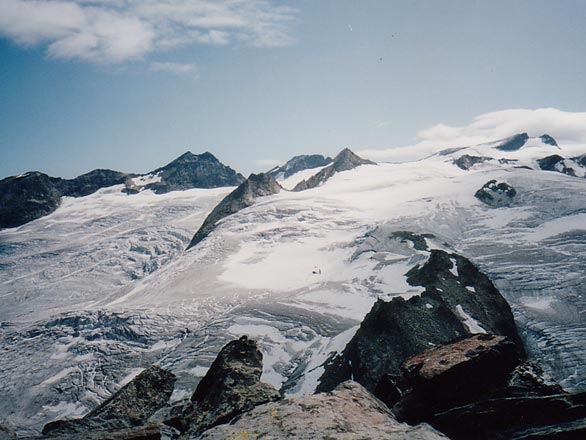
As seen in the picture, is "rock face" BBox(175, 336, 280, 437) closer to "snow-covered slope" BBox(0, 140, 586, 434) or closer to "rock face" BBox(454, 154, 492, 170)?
"snow-covered slope" BBox(0, 140, 586, 434)

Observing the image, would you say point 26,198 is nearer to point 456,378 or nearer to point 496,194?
point 496,194

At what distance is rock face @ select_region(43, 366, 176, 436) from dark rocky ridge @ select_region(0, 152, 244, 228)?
86.9m

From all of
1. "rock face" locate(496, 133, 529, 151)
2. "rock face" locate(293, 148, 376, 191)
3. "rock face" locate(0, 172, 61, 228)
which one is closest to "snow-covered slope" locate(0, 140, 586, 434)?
"rock face" locate(0, 172, 61, 228)

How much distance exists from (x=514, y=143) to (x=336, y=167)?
248ft

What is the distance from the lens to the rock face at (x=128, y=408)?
6496mm

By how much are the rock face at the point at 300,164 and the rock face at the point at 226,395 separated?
13031cm

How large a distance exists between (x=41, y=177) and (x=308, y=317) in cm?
9019

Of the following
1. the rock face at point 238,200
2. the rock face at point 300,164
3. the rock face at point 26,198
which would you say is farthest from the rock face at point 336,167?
the rock face at point 26,198

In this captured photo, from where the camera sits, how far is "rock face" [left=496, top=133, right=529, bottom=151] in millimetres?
126688

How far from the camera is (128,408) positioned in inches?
295

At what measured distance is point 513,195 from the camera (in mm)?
53156

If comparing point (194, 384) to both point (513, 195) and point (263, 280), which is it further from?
point (513, 195)

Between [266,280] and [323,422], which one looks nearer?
[323,422]

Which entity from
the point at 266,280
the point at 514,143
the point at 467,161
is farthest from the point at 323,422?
the point at 514,143
